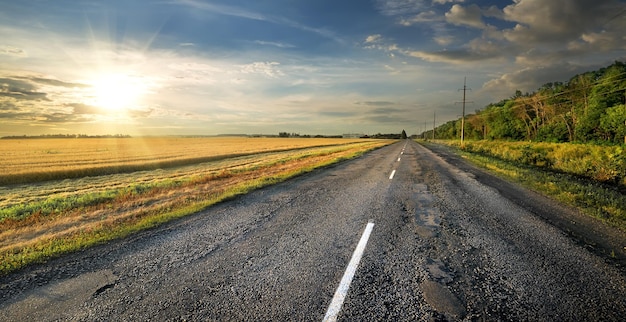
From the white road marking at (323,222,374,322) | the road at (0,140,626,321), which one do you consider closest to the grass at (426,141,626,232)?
the road at (0,140,626,321)

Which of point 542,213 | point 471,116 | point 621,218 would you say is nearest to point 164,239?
point 542,213

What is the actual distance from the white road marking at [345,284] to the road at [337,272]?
0.15 ft

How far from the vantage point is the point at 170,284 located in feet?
12.1

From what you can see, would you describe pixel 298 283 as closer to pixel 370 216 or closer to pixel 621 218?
pixel 370 216

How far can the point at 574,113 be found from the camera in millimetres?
52062

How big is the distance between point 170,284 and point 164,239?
2.05 meters

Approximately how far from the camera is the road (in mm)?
3068

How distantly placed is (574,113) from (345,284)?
6769cm

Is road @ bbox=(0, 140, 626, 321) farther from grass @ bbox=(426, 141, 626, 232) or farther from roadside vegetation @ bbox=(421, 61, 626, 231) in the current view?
roadside vegetation @ bbox=(421, 61, 626, 231)

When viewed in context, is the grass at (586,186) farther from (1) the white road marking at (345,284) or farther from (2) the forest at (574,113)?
(2) the forest at (574,113)

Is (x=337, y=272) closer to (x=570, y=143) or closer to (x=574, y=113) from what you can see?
(x=570, y=143)

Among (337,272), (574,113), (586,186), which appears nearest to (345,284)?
(337,272)

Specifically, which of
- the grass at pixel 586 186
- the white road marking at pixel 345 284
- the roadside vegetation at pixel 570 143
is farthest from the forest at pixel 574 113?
the white road marking at pixel 345 284

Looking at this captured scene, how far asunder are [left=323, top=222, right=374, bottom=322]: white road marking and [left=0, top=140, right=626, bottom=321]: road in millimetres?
47
